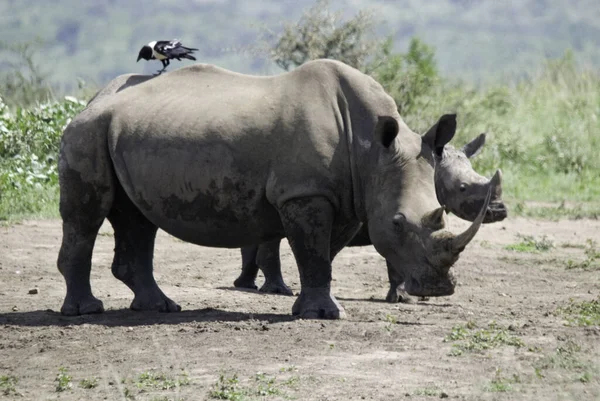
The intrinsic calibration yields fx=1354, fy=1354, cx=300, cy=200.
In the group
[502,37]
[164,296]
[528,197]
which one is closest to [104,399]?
[164,296]

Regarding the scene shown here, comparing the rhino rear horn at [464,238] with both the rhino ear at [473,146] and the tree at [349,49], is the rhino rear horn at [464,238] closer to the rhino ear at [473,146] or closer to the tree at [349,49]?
the rhino ear at [473,146]

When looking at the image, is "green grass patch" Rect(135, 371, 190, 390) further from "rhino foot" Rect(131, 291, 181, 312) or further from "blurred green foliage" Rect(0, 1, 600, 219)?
"blurred green foliage" Rect(0, 1, 600, 219)

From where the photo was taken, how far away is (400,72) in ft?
56.8

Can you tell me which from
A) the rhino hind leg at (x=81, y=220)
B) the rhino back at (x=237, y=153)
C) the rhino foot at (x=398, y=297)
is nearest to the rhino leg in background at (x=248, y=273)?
the rhino foot at (x=398, y=297)

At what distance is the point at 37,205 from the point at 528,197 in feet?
18.9

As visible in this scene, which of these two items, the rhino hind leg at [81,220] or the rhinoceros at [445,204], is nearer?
the rhino hind leg at [81,220]

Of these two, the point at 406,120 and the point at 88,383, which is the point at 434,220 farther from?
the point at 406,120

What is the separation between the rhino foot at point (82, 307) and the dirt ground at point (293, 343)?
8 centimetres

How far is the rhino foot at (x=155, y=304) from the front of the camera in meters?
9.01

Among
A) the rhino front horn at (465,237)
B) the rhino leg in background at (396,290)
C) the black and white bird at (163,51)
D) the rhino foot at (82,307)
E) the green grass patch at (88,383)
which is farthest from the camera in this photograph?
the rhino leg in background at (396,290)

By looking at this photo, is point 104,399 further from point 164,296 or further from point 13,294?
point 13,294

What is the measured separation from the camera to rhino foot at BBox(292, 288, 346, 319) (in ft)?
27.8

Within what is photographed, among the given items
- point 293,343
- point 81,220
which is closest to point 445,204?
point 81,220

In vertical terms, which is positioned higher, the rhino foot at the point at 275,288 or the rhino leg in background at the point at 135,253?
the rhino leg in background at the point at 135,253
